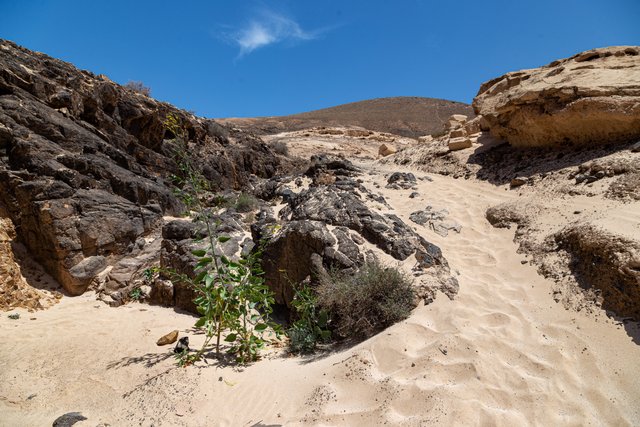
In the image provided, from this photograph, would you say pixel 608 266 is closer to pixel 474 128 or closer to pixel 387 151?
pixel 474 128

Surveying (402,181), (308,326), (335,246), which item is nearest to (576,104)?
(402,181)

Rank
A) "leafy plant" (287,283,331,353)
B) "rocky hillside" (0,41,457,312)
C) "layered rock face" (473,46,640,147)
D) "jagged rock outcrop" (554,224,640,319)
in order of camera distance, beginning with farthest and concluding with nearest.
Answer: "layered rock face" (473,46,640,147) → "rocky hillside" (0,41,457,312) → "leafy plant" (287,283,331,353) → "jagged rock outcrop" (554,224,640,319)

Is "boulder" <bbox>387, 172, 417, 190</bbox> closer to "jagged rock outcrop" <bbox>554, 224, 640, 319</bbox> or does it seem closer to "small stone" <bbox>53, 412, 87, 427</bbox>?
"jagged rock outcrop" <bbox>554, 224, 640, 319</bbox>

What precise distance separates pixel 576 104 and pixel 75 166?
29.6 feet

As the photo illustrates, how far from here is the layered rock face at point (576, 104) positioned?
5.99 metres

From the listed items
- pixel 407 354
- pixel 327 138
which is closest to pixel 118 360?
pixel 407 354

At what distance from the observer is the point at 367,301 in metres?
3.44

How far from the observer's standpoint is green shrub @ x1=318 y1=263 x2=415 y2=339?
11.1 feet

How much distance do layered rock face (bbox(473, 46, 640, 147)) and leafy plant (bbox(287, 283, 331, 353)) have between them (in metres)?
6.03

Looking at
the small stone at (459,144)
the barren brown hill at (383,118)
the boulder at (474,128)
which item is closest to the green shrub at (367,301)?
the small stone at (459,144)

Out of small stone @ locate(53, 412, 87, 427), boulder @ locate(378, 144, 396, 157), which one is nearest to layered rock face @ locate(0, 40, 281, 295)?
small stone @ locate(53, 412, 87, 427)

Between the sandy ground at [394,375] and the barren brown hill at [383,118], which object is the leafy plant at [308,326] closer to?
the sandy ground at [394,375]

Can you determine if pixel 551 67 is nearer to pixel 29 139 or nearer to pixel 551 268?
pixel 551 268

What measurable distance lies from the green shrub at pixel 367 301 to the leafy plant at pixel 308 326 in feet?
0.36
